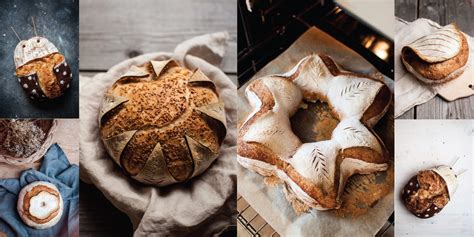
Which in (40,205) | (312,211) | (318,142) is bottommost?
(40,205)

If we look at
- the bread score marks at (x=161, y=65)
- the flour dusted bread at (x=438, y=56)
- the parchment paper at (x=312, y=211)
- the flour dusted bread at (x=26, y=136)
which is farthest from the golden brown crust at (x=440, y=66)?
the flour dusted bread at (x=26, y=136)

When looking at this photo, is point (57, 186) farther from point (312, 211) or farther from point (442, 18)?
point (442, 18)

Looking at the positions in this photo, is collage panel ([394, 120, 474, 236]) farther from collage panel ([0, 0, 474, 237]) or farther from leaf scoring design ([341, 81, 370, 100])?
leaf scoring design ([341, 81, 370, 100])

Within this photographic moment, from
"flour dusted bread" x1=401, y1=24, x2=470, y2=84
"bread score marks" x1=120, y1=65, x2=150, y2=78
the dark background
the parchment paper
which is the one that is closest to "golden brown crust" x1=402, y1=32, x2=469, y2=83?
"flour dusted bread" x1=401, y1=24, x2=470, y2=84

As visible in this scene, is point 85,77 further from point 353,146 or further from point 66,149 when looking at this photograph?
point 353,146

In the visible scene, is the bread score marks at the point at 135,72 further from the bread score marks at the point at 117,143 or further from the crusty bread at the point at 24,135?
the crusty bread at the point at 24,135

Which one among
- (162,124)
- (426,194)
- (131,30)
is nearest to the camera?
(162,124)

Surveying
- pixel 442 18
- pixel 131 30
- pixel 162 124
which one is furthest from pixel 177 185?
pixel 442 18
